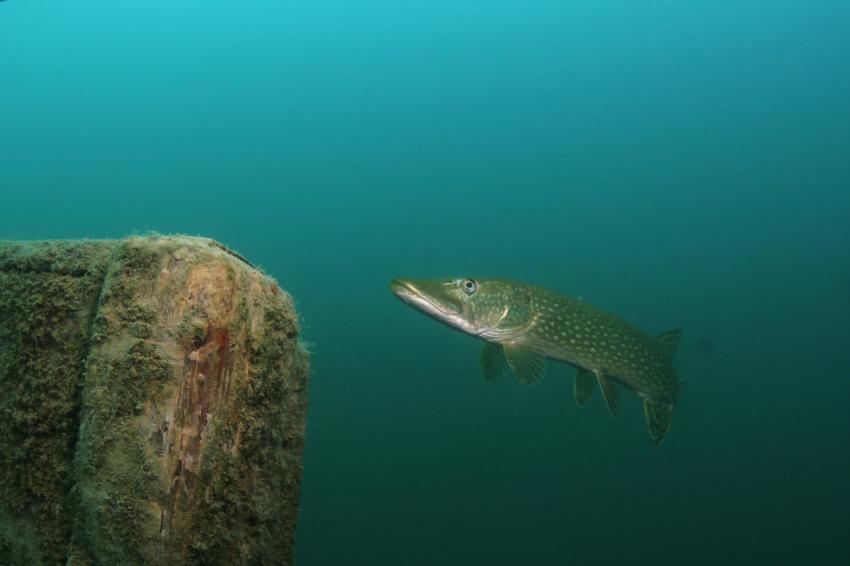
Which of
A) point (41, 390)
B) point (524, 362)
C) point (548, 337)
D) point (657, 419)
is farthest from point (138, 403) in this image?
point (657, 419)

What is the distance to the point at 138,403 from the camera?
1569 millimetres

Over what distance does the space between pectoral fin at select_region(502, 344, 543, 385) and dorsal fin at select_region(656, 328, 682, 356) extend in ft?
6.60

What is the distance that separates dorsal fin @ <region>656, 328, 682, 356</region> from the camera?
6.48m

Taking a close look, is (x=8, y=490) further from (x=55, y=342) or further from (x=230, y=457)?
(x=230, y=457)

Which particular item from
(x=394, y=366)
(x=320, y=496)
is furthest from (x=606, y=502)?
(x=394, y=366)

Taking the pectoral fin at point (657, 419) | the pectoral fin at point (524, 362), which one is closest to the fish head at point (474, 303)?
the pectoral fin at point (524, 362)

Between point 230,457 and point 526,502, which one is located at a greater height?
point 230,457

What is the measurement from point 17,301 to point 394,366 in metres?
49.2

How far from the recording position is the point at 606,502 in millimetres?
23562

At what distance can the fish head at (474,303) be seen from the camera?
4895 millimetres

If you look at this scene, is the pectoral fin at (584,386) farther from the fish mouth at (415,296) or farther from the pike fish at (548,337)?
the fish mouth at (415,296)

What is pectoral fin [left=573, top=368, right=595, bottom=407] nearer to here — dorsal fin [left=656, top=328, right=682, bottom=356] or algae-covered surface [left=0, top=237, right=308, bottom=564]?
dorsal fin [left=656, top=328, right=682, bottom=356]

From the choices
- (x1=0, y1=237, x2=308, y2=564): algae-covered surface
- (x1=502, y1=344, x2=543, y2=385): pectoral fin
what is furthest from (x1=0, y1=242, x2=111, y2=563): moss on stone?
(x1=502, y1=344, x2=543, y2=385): pectoral fin

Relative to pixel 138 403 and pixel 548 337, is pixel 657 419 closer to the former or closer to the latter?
pixel 548 337
